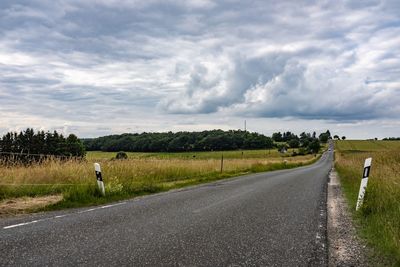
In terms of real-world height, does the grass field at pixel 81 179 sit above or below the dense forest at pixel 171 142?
below

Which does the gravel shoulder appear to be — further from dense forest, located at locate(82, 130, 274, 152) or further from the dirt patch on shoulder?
dense forest, located at locate(82, 130, 274, 152)

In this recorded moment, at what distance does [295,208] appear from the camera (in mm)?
10094

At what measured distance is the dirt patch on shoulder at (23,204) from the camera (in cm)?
946

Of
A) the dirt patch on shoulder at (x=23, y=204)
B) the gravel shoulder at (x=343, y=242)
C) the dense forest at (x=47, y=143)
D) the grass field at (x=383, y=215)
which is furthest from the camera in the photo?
the dense forest at (x=47, y=143)

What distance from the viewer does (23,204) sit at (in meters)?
10.6

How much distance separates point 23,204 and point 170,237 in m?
6.01

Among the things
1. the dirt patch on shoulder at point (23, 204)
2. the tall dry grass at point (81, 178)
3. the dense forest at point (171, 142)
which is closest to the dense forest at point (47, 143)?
the dense forest at point (171, 142)

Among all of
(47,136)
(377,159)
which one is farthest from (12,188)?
(47,136)

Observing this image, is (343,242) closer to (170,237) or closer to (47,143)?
(170,237)

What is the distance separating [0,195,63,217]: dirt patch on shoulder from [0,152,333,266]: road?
134 centimetres

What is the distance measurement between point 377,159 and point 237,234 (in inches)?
534

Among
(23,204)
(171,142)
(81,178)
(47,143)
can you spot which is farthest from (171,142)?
(23,204)

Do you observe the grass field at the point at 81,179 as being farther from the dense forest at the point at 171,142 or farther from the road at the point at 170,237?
the dense forest at the point at 171,142

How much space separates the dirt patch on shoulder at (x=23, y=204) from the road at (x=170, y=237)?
1.34 m
